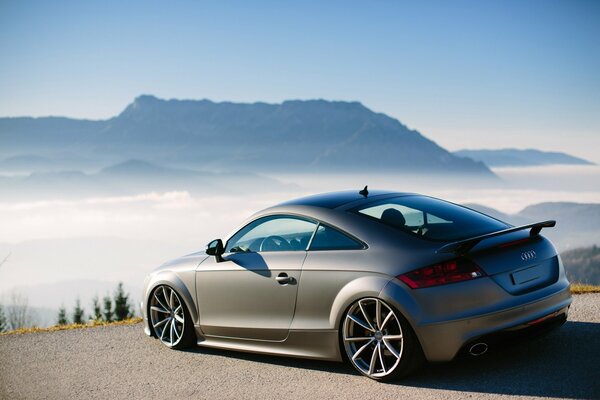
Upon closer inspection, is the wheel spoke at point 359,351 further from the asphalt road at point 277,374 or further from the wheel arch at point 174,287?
the wheel arch at point 174,287

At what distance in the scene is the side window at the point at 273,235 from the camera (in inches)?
236

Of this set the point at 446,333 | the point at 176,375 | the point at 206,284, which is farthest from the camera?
the point at 206,284

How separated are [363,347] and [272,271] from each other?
1.07 m

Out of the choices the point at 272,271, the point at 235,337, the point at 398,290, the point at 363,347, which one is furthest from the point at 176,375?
the point at 398,290

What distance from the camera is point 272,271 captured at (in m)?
6.00

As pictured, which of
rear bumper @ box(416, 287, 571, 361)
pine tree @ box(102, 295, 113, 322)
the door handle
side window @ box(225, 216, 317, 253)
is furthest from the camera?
pine tree @ box(102, 295, 113, 322)

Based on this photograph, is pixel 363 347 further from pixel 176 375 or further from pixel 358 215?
pixel 176 375

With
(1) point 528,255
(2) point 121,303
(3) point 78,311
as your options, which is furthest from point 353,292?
(3) point 78,311

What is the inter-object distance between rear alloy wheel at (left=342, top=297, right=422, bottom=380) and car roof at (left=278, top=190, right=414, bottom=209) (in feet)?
3.35

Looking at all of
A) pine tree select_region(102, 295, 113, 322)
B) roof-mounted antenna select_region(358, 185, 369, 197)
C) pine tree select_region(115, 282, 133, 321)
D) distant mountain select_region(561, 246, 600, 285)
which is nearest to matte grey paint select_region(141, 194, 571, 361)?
roof-mounted antenna select_region(358, 185, 369, 197)

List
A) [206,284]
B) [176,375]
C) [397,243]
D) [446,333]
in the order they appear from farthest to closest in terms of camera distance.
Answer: [206,284] < [176,375] < [397,243] < [446,333]

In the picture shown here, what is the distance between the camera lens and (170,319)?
7156 millimetres

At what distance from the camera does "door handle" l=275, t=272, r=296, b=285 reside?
5832 mm

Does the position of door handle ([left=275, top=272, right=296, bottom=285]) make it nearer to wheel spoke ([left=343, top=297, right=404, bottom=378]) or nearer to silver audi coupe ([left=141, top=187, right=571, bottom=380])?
silver audi coupe ([left=141, top=187, right=571, bottom=380])
